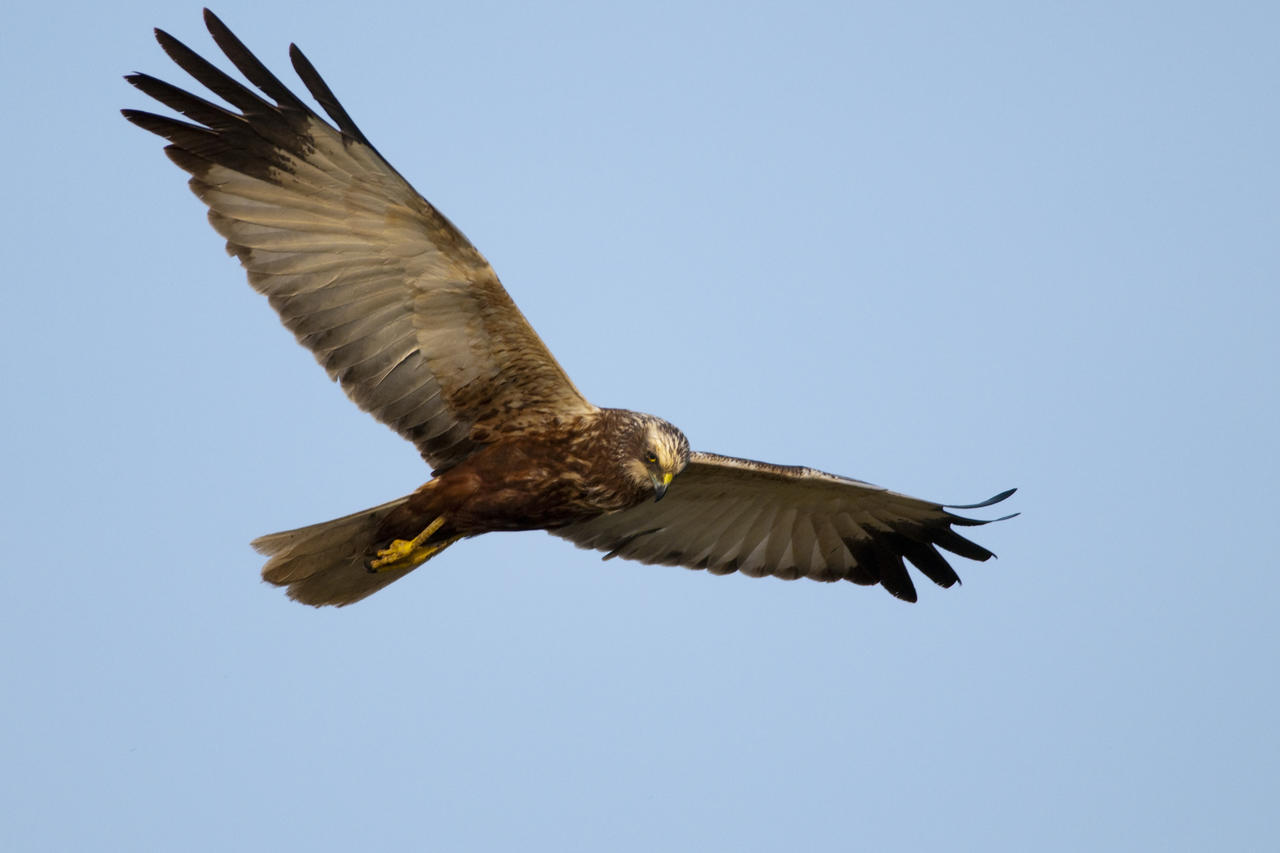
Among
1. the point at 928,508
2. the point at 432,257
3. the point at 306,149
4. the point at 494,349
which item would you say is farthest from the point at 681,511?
the point at 306,149

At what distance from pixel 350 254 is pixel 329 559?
201 centimetres

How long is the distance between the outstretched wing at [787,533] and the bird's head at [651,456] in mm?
1597

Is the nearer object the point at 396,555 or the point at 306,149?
the point at 306,149

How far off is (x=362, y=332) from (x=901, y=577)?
476 cm

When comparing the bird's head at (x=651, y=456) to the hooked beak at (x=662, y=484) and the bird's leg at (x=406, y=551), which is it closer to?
the hooked beak at (x=662, y=484)

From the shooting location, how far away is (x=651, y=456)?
356 inches

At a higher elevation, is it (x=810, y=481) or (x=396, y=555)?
(x=810, y=481)

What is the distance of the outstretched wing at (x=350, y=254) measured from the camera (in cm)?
860

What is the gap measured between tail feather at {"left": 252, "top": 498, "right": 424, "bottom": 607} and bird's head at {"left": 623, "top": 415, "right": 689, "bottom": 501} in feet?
4.93

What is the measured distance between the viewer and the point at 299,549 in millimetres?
9297

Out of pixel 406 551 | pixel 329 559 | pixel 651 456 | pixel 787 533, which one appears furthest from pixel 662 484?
pixel 787 533

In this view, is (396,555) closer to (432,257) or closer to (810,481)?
(432,257)

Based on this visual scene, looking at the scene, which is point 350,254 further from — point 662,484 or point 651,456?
point 662,484

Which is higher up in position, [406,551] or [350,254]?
[350,254]
